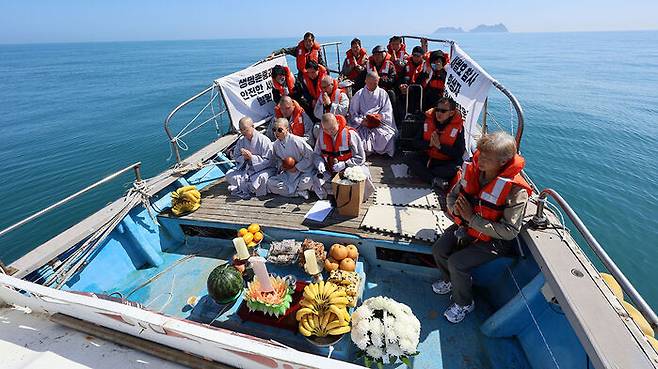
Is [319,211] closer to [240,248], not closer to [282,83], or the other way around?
[240,248]

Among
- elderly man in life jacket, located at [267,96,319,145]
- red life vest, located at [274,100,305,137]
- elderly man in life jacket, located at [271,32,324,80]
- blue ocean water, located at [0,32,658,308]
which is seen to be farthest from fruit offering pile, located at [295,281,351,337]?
blue ocean water, located at [0,32,658,308]

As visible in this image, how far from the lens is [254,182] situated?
5574mm

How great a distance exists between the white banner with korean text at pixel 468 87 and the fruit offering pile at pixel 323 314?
3.16 metres

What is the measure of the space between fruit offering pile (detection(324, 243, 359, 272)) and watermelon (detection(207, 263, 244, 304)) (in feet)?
3.87

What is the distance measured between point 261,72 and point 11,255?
8.87m

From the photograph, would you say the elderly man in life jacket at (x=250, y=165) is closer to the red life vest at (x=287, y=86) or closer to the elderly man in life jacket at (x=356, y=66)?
the red life vest at (x=287, y=86)

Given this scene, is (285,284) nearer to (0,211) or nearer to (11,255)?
(11,255)

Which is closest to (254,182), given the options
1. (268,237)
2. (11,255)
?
(268,237)

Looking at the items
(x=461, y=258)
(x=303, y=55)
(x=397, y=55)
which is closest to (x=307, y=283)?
(x=461, y=258)

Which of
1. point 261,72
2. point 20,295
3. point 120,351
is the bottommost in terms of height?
point 120,351

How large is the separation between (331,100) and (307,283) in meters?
4.51

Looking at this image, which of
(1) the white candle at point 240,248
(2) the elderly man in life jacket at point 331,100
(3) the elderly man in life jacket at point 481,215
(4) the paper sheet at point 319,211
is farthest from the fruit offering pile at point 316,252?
(2) the elderly man in life jacket at point 331,100

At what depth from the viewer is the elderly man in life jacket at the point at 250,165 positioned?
561 centimetres

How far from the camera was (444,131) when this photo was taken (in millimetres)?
5223
